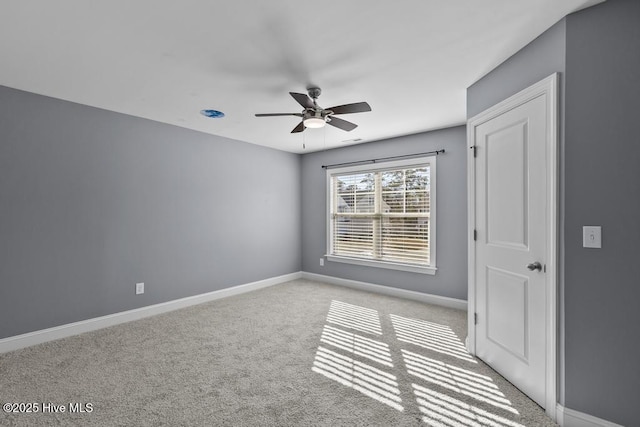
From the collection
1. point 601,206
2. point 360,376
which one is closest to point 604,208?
point 601,206

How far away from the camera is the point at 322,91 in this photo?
3.02m

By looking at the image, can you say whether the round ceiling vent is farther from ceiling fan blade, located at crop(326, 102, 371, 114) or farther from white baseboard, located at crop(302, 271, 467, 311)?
white baseboard, located at crop(302, 271, 467, 311)

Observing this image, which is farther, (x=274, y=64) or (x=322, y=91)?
(x=322, y=91)

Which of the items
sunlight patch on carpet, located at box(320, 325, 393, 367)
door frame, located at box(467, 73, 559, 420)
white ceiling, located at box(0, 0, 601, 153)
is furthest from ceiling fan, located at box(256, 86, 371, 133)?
sunlight patch on carpet, located at box(320, 325, 393, 367)

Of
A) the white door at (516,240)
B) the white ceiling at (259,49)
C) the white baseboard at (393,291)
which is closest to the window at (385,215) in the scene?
the white baseboard at (393,291)

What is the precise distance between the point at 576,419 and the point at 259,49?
321cm

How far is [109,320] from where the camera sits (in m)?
3.52

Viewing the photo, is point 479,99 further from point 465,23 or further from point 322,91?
point 322,91

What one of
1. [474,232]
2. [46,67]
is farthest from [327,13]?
[46,67]

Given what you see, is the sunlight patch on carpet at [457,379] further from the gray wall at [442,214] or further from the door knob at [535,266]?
the gray wall at [442,214]

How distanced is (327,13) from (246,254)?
3980mm

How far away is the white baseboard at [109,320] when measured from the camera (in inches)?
116

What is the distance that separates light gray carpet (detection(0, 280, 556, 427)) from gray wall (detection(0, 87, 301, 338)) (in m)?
0.52

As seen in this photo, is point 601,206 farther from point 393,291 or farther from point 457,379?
point 393,291
